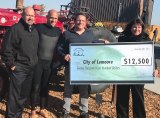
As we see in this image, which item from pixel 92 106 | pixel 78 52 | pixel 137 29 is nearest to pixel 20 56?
pixel 78 52

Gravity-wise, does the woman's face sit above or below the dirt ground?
above

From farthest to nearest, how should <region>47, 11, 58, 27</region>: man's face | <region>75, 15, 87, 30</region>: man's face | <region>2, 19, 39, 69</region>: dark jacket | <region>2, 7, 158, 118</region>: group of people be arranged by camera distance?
<region>47, 11, 58, 27</region>: man's face, <region>75, 15, 87, 30</region>: man's face, <region>2, 7, 158, 118</region>: group of people, <region>2, 19, 39, 69</region>: dark jacket

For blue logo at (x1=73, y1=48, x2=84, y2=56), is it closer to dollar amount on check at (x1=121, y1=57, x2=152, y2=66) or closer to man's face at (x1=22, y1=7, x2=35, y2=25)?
dollar amount on check at (x1=121, y1=57, x2=152, y2=66)

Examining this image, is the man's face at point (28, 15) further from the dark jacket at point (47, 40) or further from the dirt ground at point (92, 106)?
the dirt ground at point (92, 106)

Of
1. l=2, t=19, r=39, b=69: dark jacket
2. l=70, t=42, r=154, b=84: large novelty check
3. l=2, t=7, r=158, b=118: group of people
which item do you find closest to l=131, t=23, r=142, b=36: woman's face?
l=2, t=7, r=158, b=118: group of people

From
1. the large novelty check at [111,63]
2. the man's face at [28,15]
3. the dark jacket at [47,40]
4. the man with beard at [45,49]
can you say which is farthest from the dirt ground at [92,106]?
the man's face at [28,15]

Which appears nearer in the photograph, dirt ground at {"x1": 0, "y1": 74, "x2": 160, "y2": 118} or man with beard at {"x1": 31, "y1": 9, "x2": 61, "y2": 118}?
man with beard at {"x1": 31, "y1": 9, "x2": 61, "y2": 118}

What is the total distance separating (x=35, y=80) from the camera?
20.8 feet

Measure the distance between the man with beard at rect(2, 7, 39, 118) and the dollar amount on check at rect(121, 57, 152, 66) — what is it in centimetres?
146

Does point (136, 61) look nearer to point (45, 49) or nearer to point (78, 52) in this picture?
point (78, 52)

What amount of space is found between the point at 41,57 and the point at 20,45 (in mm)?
642

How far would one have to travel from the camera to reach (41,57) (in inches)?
247

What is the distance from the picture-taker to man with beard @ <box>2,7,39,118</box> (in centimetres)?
564

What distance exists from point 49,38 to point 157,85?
5.28m
